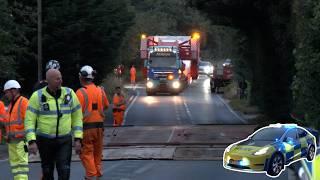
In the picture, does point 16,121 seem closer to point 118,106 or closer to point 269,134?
point 269,134

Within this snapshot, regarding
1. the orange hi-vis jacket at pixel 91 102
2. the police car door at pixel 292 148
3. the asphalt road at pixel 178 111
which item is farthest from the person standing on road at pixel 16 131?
the asphalt road at pixel 178 111

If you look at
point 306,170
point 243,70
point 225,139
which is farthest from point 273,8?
point 243,70

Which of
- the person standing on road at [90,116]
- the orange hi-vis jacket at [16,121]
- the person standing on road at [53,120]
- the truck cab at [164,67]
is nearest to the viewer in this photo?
the person standing on road at [53,120]

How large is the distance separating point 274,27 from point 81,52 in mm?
13672

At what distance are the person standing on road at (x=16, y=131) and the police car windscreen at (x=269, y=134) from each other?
6.98 m

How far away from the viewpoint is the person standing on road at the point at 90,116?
27.8 ft

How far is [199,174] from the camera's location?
1060 cm

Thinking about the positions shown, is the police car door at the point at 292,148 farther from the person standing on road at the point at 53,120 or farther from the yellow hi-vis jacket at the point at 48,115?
the yellow hi-vis jacket at the point at 48,115

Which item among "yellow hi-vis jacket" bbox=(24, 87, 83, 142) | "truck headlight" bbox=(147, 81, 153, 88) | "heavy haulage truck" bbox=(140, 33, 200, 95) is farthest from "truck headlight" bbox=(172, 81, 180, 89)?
"yellow hi-vis jacket" bbox=(24, 87, 83, 142)

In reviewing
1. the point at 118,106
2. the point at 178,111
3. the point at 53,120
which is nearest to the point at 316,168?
the point at 53,120

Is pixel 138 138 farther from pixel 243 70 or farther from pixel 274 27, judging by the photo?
pixel 243 70

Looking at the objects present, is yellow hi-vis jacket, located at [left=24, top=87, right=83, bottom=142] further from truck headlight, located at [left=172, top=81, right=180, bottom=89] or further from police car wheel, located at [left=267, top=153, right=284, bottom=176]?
truck headlight, located at [left=172, top=81, right=180, bottom=89]

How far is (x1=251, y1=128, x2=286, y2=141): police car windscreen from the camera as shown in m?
1.91

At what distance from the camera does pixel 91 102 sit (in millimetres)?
8602
